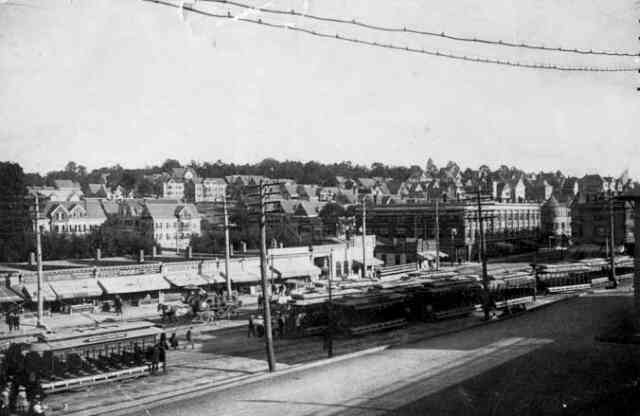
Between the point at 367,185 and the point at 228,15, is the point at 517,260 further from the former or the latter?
the point at 367,185

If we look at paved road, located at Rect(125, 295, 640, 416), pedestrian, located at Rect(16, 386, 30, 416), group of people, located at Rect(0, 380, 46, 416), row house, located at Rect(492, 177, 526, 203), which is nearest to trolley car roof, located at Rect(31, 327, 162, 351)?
group of people, located at Rect(0, 380, 46, 416)

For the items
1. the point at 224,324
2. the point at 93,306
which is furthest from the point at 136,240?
the point at 224,324

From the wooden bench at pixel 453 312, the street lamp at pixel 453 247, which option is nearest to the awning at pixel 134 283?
the wooden bench at pixel 453 312

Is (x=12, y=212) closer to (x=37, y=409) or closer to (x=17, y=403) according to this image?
(x=17, y=403)

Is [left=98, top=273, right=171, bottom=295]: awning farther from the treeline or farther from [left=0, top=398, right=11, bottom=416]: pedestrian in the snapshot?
the treeline

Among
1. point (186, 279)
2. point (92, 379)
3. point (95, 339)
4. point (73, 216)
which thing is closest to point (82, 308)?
point (186, 279)

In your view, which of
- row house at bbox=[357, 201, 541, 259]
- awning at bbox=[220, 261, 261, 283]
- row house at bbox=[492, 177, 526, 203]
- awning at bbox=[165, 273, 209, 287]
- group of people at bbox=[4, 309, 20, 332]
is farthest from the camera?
row house at bbox=[492, 177, 526, 203]
